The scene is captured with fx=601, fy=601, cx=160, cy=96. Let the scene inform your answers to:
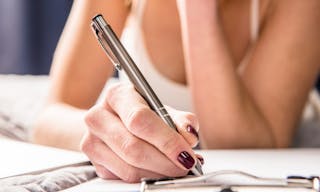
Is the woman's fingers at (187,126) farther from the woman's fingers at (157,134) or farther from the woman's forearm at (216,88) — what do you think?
the woman's forearm at (216,88)

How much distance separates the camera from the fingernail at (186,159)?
52cm

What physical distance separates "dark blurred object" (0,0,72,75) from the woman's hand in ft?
3.61

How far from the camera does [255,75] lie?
94 cm

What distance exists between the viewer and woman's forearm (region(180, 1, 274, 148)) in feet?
2.77

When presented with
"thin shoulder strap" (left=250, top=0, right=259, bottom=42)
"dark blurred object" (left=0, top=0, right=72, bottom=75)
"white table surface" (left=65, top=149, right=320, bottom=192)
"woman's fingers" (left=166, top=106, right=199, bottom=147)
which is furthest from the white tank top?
"dark blurred object" (left=0, top=0, right=72, bottom=75)

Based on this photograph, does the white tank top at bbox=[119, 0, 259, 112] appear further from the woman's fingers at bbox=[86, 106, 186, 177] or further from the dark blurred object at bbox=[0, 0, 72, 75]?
the dark blurred object at bbox=[0, 0, 72, 75]

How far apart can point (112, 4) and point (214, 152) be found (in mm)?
420

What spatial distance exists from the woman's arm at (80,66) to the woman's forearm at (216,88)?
18 cm

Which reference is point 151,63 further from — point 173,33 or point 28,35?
point 28,35

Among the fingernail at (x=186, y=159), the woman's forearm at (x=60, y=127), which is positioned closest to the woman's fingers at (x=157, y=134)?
the fingernail at (x=186, y=159)

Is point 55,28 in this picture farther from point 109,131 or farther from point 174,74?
point 109,131

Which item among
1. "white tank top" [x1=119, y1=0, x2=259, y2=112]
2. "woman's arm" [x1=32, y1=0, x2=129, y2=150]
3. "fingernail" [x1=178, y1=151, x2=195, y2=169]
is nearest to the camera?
"fingernail" [x1=178, y1=151, x2=195, y2=169]

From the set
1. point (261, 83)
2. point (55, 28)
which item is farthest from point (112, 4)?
point (55, 28)

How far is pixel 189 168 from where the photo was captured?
1.72 ft
